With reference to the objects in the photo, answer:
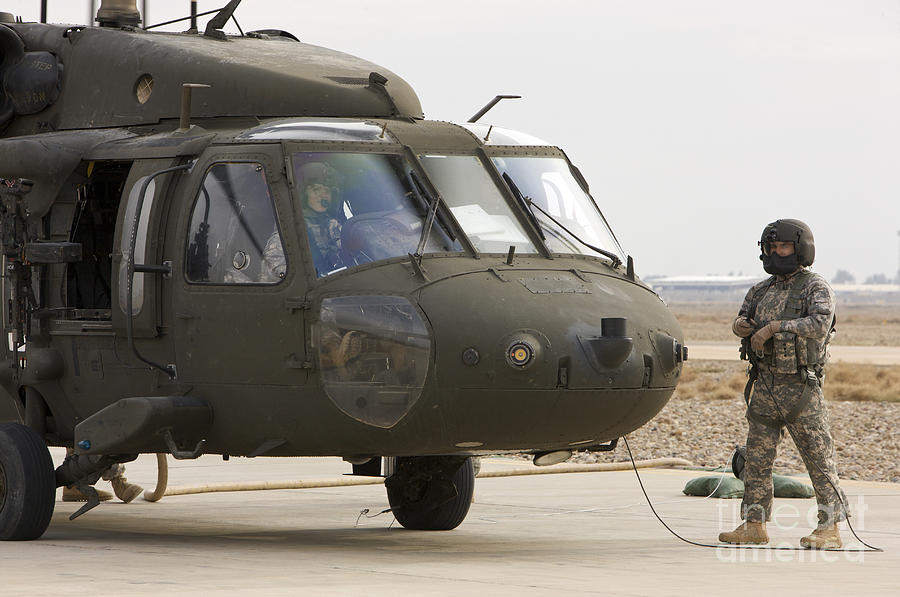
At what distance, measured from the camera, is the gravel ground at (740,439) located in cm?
1953

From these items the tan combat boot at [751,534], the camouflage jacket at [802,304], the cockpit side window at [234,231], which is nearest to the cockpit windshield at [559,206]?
the camouflage jacket at [802,304]

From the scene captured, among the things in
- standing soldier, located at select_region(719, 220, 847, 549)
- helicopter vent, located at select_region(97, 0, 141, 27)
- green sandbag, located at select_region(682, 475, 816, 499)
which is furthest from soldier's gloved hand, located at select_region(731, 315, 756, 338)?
helicopter vent, located at select_region(97, 0, 141, 27)

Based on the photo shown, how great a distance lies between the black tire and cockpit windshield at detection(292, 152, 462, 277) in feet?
8.03

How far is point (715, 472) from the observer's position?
1661 centimetres

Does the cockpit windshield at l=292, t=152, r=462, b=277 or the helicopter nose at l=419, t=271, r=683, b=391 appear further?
the cockpit windshield at l=292, t=152, r=462, b=277

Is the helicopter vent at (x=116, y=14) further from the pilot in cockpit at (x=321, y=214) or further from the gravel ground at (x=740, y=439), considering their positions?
the gravel ground at (x=740, y=439)

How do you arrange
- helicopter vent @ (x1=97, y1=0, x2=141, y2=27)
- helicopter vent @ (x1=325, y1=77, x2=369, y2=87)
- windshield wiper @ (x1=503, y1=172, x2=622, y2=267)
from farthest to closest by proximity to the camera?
1. helicopter vent @ (x1=97, y1=0, x2=141, y2=27)
2. helicopter vent @ (x1=325, y1=77, x2=369, y2=87)
3. windshield wiper @ (x1=503, y1=172, x2=622, y2=267)

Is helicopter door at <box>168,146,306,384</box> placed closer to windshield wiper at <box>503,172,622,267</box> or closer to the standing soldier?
windshield wiper at <box>503,172,622,267</box>

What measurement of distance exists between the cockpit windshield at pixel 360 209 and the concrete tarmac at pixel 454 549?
6.01 ft

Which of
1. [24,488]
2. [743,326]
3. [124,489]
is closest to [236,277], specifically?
[24,488]

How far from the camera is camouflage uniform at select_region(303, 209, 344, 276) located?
31.6 feet

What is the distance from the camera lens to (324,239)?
971 centimetres

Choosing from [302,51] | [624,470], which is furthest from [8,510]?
[624,470]

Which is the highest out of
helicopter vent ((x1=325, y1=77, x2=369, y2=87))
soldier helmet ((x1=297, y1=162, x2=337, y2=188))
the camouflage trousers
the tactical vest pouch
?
helicopter vent ((x1=325, y1=77, x2=369, y2=87))
